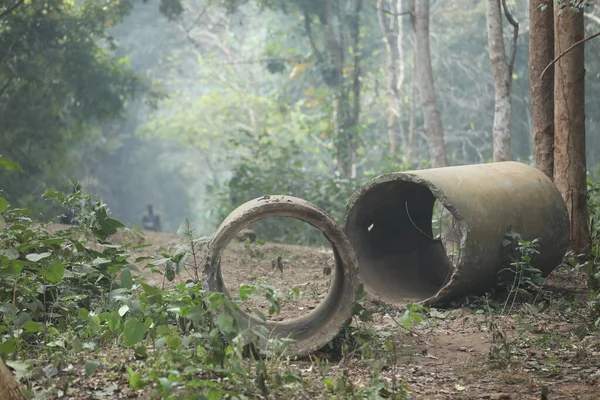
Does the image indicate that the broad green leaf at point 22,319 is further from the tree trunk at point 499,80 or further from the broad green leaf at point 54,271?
the tree trunk at point 499,80

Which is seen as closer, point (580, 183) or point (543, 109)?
point (580, 183)

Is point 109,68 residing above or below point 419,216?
above

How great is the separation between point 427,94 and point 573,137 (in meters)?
7.67

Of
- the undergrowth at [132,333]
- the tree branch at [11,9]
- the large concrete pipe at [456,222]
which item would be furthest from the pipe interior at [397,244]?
the tree branch at [11,9]

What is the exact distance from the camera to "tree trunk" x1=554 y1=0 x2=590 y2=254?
8039mm

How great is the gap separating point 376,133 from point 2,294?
29216 mm

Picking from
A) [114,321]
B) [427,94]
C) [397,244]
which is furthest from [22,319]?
[427,94]

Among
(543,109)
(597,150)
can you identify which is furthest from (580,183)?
(597,150)

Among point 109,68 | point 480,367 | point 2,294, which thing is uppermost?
point 109,68

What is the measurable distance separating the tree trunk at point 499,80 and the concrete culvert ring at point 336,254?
6836 millimetres

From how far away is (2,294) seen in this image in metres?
4.98

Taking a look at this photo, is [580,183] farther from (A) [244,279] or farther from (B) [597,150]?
(B) [597,150]

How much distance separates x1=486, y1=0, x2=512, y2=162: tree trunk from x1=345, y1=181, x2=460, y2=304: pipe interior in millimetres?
3584

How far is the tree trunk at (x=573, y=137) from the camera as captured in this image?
26.4 ft
